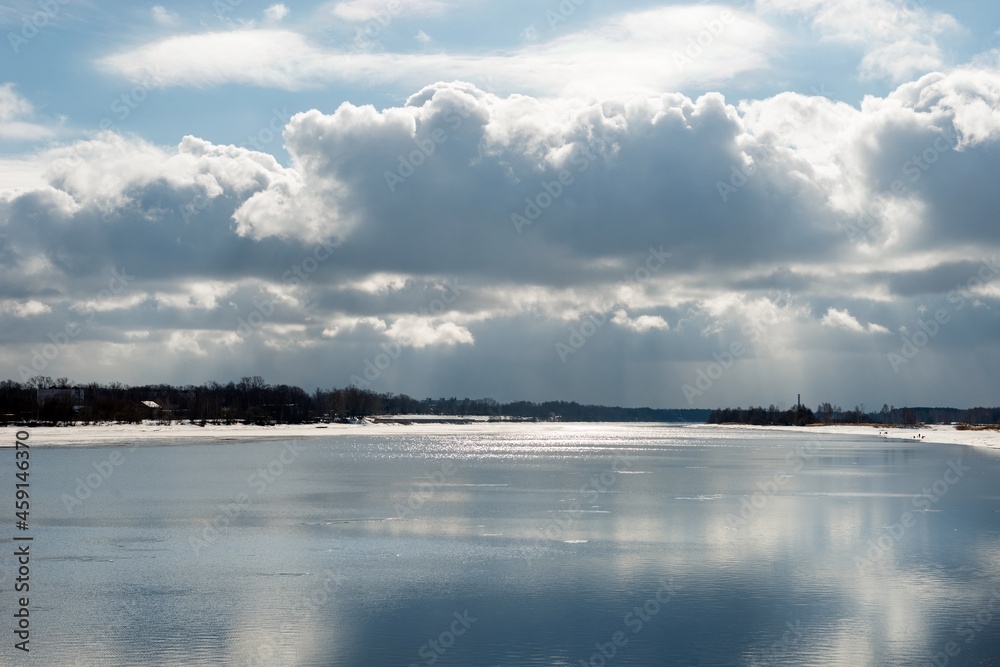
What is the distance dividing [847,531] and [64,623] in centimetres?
2743

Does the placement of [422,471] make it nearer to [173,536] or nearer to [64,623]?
[173,536]

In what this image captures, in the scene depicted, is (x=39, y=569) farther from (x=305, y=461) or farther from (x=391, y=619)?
(x=305, y=461)

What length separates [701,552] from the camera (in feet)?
95.5

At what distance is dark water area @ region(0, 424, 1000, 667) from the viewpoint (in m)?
18.0

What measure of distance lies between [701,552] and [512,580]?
7.69 meters

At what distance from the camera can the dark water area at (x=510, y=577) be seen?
1797 cm

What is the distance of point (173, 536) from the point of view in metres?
32.2

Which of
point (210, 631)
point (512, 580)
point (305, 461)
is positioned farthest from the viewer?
point (305, 461)

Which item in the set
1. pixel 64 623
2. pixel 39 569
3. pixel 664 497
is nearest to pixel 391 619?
pixel 64 623

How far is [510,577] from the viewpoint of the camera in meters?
25.2

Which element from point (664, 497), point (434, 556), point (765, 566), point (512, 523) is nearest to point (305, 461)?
point (664, 497)

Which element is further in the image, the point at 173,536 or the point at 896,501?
the point at 896,501

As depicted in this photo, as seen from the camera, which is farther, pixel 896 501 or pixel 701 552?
pixel 896 501

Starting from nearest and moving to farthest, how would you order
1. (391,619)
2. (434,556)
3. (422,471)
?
(391,619) → (434,556) → (422,471)
